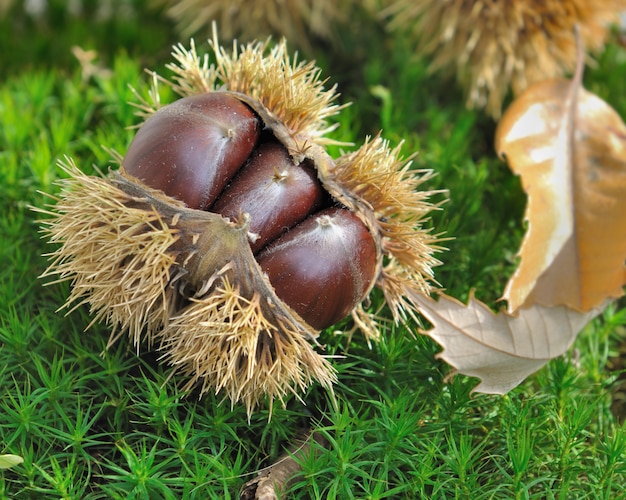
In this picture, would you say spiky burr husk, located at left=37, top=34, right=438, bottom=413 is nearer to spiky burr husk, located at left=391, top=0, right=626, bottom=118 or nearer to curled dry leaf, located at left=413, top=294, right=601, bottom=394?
curled dry leaf, located at left=413, top=294, right=601, bottom=394

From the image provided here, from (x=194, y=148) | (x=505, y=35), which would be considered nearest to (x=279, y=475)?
(x=194, y=148)

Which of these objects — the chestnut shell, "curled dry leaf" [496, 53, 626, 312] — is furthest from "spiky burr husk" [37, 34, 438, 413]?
"curled dry leaf" [496, 53, 626, 312]

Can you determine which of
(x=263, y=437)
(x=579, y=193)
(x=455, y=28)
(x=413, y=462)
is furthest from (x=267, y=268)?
(x=455, y=28)

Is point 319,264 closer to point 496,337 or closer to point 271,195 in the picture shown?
point 271,195

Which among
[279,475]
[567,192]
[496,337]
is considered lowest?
[279,475]

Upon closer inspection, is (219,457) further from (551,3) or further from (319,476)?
(551,3)
